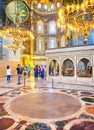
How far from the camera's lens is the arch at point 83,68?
34.8 ft

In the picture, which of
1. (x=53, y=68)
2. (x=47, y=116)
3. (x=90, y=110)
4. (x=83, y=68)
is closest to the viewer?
(x=47, y=116)

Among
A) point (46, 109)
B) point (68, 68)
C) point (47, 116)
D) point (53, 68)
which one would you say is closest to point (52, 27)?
point (53, 68)

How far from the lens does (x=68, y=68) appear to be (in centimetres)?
1143

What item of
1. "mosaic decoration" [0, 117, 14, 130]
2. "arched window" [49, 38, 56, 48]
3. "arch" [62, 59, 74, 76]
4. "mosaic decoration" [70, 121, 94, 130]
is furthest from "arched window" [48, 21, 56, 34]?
"mosaic decoration" [70, 121, 94, 130]

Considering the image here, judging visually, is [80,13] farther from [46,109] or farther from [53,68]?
[46,109]

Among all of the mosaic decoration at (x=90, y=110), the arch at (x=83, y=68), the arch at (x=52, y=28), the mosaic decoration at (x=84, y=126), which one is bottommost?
the mosaic decoration at (x=84, y=126)

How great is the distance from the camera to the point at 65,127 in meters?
3.81

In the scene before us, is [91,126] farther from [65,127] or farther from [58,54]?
[58,54]

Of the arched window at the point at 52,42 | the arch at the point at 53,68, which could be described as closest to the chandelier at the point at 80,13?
the arch at the point at 53,68

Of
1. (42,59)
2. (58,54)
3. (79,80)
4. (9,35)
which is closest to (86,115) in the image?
(79,80)

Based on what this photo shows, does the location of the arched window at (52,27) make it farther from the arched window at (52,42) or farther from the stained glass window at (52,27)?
the arched window at (52,42)

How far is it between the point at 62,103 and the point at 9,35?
1160 cm

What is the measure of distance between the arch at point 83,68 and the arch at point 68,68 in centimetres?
53

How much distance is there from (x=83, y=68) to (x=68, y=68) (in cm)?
115
